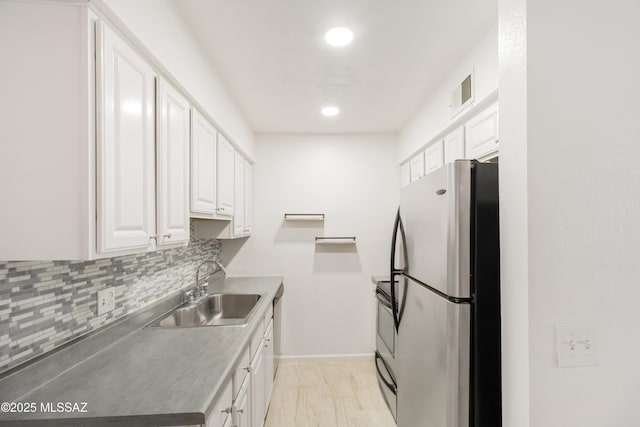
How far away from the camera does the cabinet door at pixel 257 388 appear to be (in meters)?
1.72

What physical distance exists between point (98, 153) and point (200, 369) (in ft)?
2.75

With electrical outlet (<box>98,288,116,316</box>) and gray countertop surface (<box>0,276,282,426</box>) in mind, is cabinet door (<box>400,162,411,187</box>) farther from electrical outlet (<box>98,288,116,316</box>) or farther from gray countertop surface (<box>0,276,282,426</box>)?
electrical outlet (<box>98,288,116,316</box>)

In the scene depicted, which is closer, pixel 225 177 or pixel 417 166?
pixel 225 177

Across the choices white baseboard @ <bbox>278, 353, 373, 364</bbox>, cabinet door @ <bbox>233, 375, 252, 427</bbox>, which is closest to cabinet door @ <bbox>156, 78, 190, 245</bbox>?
cabinet door @ <bbox>233, 375, 252, 427</bbox>

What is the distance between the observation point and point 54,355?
105 cm

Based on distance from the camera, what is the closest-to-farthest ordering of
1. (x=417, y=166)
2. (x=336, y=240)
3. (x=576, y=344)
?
1. (x=576, y=344)
2. (x=417, y=166)
3. (x=336, y=240)

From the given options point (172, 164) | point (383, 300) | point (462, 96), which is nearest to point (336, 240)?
point (383, 300)

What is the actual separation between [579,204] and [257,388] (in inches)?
73.7

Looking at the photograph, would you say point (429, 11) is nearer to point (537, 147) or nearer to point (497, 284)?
point (537, 147)

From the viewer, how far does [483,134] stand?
1.69m

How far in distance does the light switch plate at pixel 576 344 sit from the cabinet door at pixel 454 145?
124cm

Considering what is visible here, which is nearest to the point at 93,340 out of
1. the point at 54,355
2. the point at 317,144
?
the point at 54,355

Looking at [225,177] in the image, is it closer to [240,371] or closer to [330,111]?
[330,111]

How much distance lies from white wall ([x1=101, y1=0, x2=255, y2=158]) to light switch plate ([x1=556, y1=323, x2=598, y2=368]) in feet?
5.67
